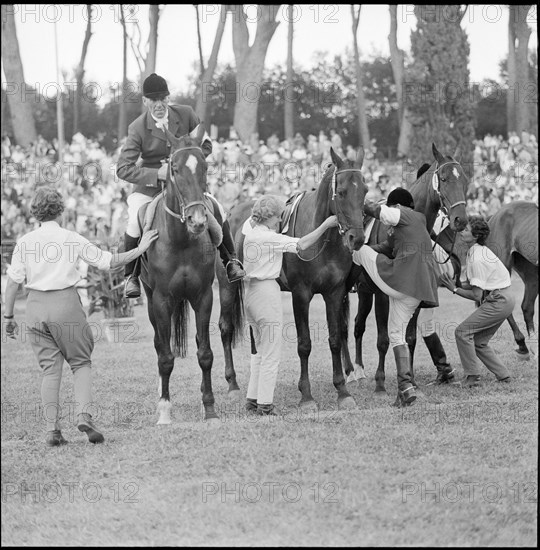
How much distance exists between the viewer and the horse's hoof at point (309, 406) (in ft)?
26.0

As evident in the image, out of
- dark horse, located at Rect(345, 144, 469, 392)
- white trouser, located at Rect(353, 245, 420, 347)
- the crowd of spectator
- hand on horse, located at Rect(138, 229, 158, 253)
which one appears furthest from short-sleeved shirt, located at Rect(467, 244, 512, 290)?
the crowd of spectator

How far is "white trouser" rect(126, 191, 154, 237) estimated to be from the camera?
25.8ft

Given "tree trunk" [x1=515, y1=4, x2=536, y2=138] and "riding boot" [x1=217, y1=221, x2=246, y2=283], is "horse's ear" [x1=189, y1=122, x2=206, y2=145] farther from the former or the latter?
"tree trunk" [x1=515, y1=4, x2=536, y2=138]

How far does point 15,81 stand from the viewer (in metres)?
27.1

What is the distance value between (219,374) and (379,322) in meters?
2.52

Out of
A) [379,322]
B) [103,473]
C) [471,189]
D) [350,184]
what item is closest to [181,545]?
[103,473]

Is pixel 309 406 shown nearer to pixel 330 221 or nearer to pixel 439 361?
pixel 330 221

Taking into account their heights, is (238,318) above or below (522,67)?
below

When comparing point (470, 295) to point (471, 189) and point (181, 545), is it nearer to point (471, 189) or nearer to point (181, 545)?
point (181, 545)

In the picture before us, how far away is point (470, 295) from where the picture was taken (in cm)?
918

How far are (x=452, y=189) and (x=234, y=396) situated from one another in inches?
117

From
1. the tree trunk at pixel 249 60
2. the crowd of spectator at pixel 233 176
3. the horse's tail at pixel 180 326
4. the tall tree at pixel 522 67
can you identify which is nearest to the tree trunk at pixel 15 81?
the crowd of spectator at pixel 233 176

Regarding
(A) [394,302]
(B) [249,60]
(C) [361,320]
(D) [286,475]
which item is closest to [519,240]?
(C) [361,320]

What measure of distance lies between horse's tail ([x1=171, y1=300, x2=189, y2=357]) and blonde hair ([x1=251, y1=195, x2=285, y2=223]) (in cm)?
114
